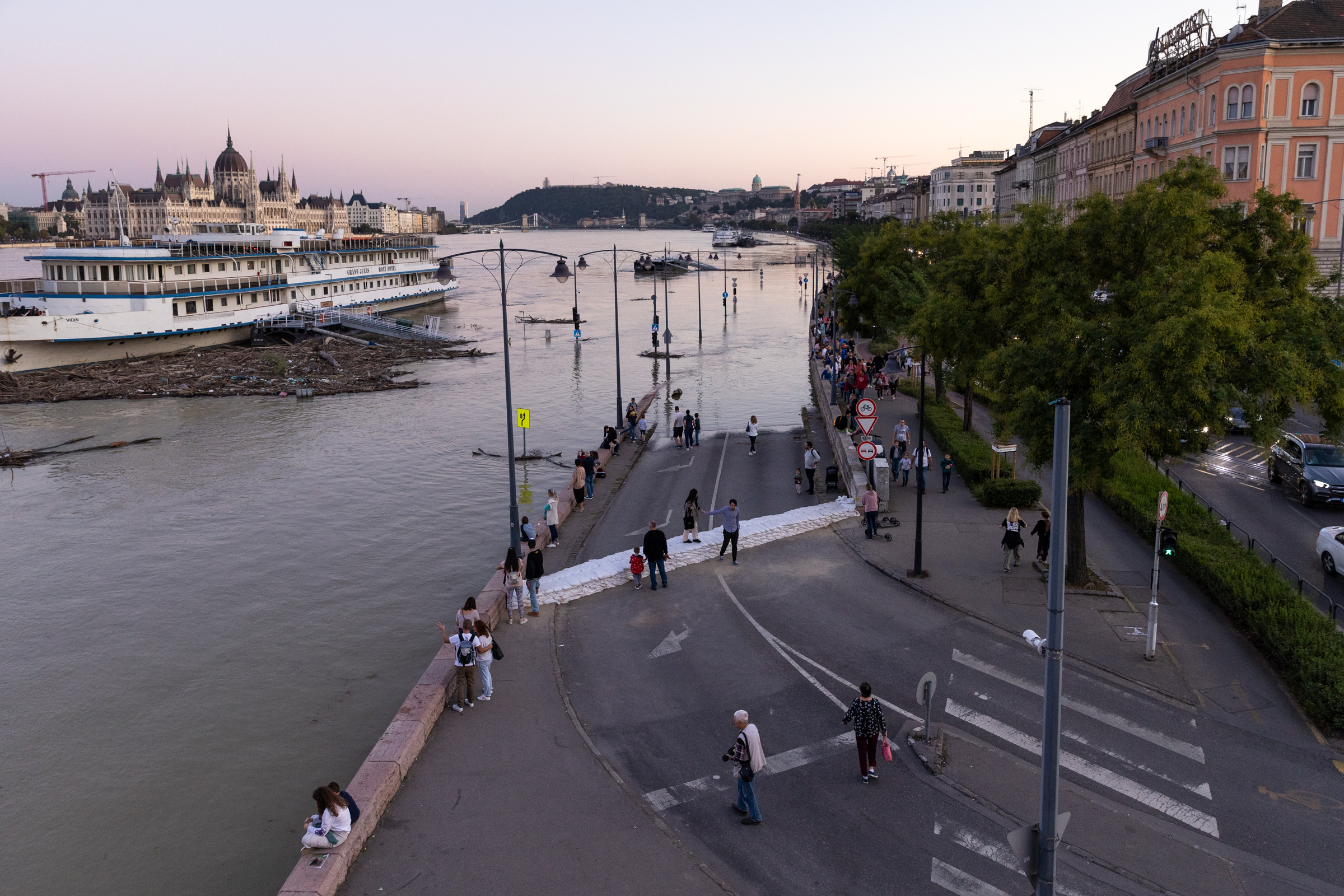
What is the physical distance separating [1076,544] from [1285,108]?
34533mm

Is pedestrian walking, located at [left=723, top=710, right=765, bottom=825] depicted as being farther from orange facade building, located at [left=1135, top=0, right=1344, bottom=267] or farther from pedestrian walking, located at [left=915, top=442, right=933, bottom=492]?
orange facade building, located at [left=1135, top=0, right=1344, bottom=267]

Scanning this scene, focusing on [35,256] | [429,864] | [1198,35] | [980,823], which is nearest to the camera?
[429,864]

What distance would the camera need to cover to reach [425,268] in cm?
10919

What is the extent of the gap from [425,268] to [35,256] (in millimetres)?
51593

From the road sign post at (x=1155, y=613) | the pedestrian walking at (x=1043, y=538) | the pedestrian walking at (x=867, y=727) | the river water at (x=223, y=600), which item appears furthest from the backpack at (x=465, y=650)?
the pedestrian walking at (x=1043, y=538)

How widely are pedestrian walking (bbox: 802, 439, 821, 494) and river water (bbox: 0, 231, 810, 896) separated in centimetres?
837

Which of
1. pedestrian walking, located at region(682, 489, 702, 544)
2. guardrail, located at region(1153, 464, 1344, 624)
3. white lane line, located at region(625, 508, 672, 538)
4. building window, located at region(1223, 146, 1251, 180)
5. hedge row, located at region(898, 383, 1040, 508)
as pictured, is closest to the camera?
guardrail, located at region(1153, 464, 1344, 624)

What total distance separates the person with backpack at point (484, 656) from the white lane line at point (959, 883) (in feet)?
23.2

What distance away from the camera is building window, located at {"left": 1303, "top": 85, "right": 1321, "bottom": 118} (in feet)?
139

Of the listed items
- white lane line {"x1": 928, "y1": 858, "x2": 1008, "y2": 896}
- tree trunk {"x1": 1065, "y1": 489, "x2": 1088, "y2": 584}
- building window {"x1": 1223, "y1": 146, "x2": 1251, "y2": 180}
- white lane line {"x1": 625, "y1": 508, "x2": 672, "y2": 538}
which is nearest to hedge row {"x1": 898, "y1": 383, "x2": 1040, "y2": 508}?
tree trunk {"x1": 1065, "y1": 489, "x2": 1088, "y2": 584}

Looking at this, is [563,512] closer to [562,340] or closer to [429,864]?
[429,864]

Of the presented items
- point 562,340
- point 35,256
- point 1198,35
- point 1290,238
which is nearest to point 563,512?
point 1290,238

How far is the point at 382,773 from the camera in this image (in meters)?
12.1

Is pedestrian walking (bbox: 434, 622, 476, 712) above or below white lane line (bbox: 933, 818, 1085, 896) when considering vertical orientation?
above
